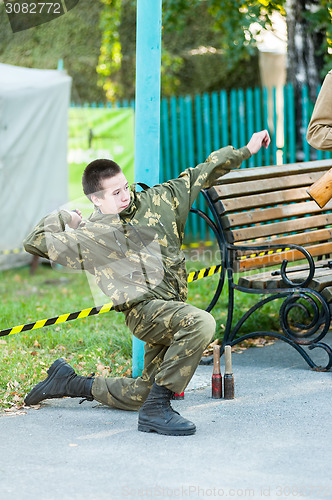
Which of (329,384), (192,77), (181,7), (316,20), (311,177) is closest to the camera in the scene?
(329,384)

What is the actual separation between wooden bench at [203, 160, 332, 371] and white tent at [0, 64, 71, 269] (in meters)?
5.34

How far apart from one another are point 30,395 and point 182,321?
1097 mm

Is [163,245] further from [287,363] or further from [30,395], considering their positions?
[287,363]

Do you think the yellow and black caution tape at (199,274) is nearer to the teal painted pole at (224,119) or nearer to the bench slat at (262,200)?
the bench slat at (262,200)

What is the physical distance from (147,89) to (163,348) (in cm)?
157

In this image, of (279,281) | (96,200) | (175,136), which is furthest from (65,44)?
(96,200)

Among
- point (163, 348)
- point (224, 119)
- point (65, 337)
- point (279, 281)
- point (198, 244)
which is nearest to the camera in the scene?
point (163, 348)

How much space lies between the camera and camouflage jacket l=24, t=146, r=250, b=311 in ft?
12.4

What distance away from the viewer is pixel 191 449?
344 centimetres

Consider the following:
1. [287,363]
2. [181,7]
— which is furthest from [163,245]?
[181,7]

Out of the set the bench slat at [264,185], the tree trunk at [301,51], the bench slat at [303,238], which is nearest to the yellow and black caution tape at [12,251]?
the tree trunk at [301,51]

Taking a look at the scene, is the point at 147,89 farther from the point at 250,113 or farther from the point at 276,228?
the point at 250,113

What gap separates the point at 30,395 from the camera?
4.18m

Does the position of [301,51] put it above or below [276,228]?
above
